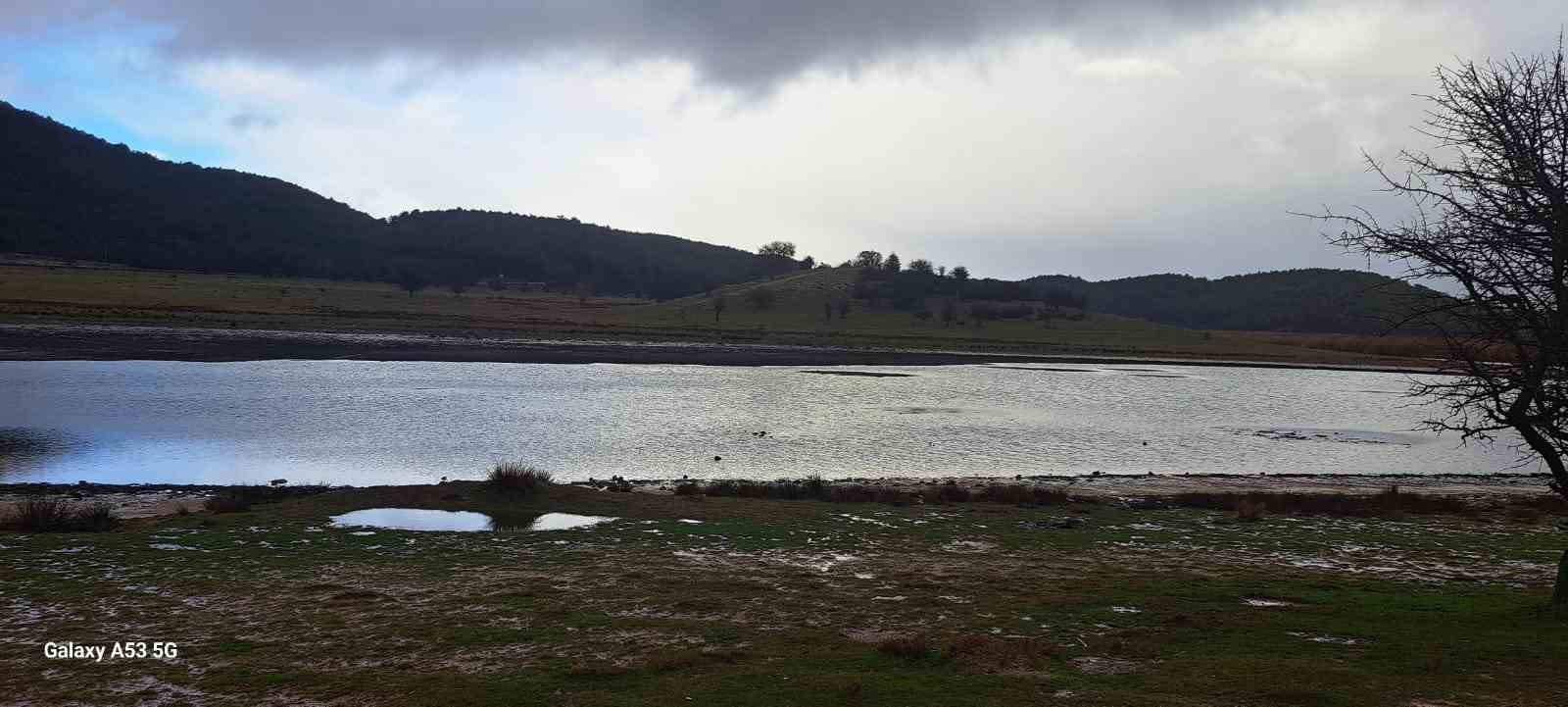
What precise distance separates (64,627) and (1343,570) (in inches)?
639

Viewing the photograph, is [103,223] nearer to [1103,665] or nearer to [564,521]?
[564,521]

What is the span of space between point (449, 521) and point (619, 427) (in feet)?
62.1

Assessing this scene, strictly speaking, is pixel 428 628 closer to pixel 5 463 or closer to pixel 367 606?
pixel 367 606

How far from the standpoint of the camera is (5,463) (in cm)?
2367

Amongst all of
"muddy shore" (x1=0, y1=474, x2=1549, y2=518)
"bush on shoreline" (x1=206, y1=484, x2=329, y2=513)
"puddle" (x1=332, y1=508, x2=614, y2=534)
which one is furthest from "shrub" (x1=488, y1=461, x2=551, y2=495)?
"bush on shoreline" (x1=206, y1=484, x2=329, y2=513)

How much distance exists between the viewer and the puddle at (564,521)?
1694 centimetres

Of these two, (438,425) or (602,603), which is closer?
(602,603)

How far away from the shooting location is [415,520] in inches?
673

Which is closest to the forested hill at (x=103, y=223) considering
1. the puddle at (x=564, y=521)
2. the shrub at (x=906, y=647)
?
the puddle at (x=564, y=521)

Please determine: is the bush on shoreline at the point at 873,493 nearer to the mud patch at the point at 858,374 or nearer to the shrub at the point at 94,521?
the shrub at the point at 94,521

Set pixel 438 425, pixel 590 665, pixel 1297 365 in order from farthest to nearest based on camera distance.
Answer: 1. pixel 1297 365
2. pixel 438 425
3. pixel 590 665

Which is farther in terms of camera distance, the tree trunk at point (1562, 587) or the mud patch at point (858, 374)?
the mud patch at point (858, 374)

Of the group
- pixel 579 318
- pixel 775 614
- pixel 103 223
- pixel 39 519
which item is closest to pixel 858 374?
pixel 39 519

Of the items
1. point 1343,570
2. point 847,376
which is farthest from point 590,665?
point 847,376
